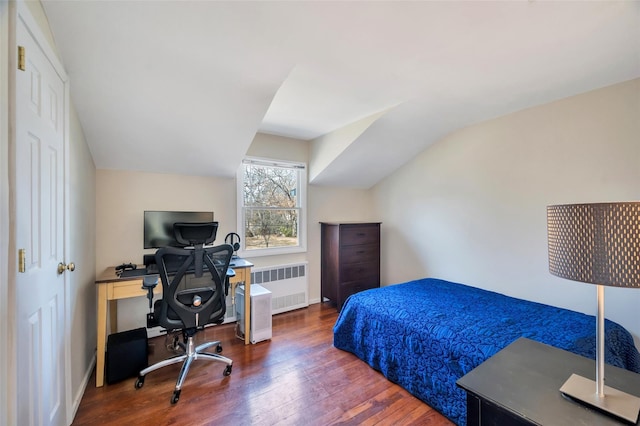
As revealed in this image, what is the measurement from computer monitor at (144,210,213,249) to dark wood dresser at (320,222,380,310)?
1.88 metres

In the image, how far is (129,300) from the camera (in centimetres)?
263

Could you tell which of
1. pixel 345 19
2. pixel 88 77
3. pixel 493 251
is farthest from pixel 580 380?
pixel 88 77

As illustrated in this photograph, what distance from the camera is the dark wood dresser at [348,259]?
3.58 metres

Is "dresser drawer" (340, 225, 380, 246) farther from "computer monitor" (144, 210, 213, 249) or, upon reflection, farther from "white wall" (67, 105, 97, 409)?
"white wall" (67, 105, 97, 409)

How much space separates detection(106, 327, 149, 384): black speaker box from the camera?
2045 millimetres

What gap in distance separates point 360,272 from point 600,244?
3.08m

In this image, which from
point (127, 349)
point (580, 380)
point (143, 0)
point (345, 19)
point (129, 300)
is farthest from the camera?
point (129, 300)

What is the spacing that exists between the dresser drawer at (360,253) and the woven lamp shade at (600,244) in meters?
2.80

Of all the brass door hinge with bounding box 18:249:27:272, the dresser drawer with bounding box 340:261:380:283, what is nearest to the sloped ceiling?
the brass door hinge with bounding box 18:249:27:272

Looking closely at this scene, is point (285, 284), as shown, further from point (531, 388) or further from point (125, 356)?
point (531, 388)

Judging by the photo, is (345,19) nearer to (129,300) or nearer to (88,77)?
(88,77)

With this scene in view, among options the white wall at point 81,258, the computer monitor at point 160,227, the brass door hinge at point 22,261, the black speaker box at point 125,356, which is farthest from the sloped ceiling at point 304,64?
the black speaker box at point 125,356

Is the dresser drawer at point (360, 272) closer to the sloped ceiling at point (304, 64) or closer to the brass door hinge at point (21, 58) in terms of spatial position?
the sloped ceiling at point (304, 64)

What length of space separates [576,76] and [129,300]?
14.3 ft
